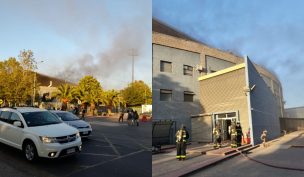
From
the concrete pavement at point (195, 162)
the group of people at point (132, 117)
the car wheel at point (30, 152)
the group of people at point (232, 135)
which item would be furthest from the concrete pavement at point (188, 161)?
the car wheel at point (30, 152)

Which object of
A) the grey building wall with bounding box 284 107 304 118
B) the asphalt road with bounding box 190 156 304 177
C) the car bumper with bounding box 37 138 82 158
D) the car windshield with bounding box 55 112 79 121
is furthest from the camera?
the grey building wall with bounding box 284 107 304 118

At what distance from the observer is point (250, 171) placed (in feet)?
26.2

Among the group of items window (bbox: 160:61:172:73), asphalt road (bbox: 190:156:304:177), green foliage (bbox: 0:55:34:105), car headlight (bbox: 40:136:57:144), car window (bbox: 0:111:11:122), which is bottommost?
asphalt road (bbox: 190:156:304:177)

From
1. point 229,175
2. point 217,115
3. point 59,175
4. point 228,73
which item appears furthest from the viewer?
point 228,73

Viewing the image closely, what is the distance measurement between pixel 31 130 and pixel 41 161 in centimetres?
79

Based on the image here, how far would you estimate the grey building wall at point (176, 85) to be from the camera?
8.10 meters

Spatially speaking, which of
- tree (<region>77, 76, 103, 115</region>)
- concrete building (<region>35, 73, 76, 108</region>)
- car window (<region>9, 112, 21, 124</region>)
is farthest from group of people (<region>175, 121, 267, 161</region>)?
concrete building (<region>35, 73, 76, 108</region>)

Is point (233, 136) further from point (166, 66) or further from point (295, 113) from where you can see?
point (295, 113)

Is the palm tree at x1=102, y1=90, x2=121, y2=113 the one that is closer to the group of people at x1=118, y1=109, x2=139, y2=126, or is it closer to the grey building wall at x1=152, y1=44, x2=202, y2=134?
the group of people at x1=118, y1=109, x2=139, y2=126

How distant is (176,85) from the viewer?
8141 mm

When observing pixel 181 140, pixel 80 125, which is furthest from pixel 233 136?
pixel 80 125

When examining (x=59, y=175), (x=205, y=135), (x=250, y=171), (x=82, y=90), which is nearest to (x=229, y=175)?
(x=250, y=171)

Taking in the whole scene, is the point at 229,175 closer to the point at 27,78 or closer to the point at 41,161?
the point at 41,161

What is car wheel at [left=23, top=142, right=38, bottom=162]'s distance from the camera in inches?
273
